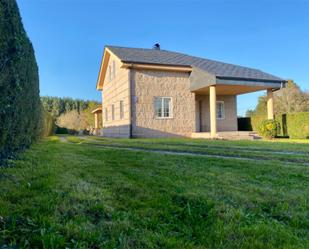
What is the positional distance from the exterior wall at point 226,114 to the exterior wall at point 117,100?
5345 millimetres

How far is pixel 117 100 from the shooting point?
17.5m

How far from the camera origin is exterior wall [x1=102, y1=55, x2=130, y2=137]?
15.1 m

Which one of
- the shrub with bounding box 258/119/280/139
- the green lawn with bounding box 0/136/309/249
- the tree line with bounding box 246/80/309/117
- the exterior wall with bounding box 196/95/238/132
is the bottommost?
the green lawn with bounding box 0/136/309/249

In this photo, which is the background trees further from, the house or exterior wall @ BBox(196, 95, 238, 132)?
exterior wall @ BBox(196, 95, 238, 132)

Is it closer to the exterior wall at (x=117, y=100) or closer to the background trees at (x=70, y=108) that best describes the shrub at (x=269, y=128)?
the exterior wall at (x=117, y=100)

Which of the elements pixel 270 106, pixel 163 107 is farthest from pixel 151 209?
pixel 270 106

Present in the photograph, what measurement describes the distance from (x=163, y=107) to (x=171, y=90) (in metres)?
1.20

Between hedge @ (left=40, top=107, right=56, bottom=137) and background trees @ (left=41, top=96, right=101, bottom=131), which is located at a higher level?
background trees @ (left=41, top=96, right=101, bottom=131)

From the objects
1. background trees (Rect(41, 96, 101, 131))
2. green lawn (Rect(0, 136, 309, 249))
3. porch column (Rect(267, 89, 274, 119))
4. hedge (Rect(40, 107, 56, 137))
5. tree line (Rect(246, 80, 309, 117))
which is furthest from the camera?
background trees (Rect(41, 96, 101, 131))

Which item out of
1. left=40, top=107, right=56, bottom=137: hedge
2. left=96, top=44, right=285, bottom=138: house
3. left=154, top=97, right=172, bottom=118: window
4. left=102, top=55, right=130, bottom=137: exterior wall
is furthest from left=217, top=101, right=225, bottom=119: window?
left=40, top=107, right=56, bottom=137: hedge

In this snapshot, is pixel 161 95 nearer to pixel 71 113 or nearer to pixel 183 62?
pixel 183 62

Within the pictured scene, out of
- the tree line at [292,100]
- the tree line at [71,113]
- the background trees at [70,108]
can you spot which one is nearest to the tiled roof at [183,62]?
the tree line at [71,113]

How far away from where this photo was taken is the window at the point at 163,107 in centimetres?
1539

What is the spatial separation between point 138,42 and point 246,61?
12.7 m
